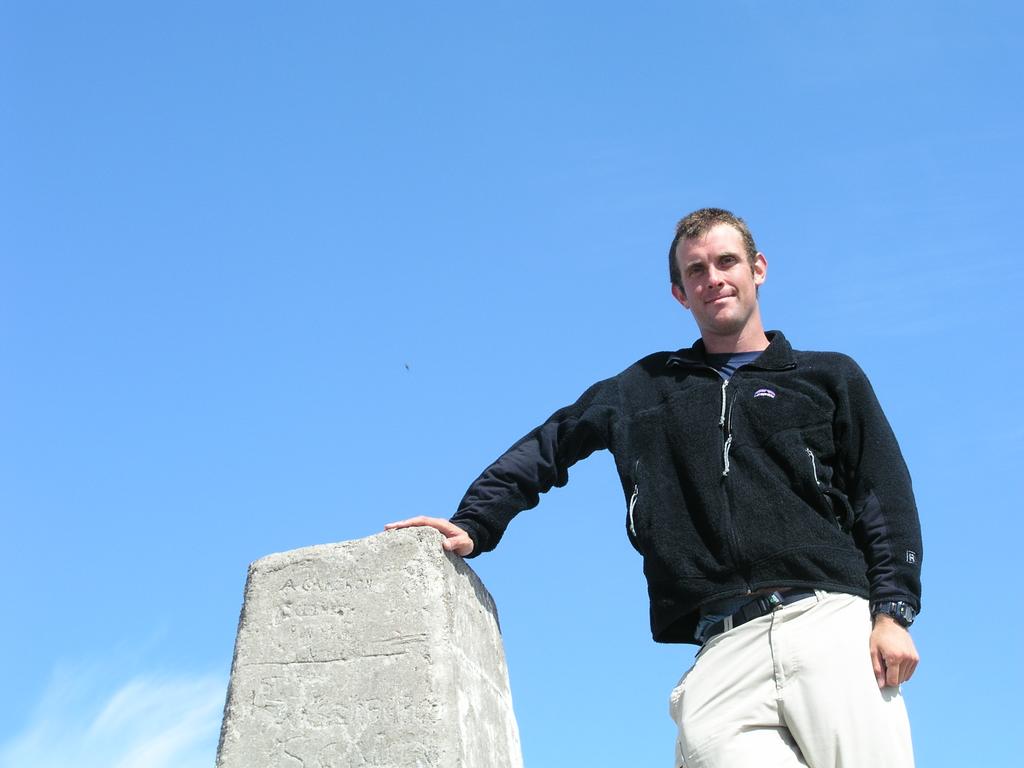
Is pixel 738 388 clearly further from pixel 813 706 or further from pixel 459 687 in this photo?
pixel 459 687

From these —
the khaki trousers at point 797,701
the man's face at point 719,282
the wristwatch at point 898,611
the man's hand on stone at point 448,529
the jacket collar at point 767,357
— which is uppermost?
the man's face at point 719,282

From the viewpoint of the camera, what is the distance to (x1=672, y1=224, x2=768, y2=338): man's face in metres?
4.09

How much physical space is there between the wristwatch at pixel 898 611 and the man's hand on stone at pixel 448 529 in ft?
4.30

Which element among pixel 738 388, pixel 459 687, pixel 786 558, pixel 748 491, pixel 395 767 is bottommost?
pixel 395 767

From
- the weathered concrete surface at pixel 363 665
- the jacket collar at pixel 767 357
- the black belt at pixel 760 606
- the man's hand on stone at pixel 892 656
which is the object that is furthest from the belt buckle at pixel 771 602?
the weathered concrete surface at pixel 363 665

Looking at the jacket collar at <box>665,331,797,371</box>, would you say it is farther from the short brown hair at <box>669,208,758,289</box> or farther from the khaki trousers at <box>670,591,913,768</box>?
the khaki trousers at <box>670,591,913,768</box>

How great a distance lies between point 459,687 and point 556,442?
96cm

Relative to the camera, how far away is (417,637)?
3.70 metres

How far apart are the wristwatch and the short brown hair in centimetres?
130

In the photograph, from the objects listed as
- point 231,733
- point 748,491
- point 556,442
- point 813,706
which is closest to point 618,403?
point 556,442

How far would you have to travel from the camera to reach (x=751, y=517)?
142 inches

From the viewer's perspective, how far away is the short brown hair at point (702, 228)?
420cm

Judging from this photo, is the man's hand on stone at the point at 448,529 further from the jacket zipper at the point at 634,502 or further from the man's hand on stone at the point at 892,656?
the man's hand on stone at the point at 892,656

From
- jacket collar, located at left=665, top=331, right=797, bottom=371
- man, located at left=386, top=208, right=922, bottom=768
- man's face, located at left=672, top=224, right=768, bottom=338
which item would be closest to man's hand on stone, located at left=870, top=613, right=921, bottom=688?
man, located at left=386, top=208, right=922, bottom=768
